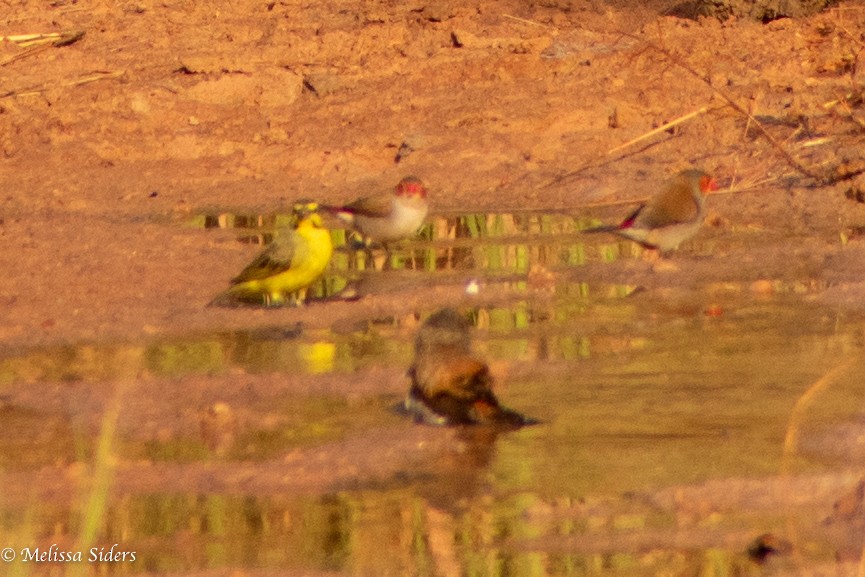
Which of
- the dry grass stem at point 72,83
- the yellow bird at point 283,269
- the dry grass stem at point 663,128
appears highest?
the dry grass stem at point 72,83

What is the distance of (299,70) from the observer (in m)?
14.0

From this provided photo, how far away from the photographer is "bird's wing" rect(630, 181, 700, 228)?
923cm

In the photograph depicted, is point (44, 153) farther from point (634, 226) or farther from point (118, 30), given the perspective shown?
point (634, 226)

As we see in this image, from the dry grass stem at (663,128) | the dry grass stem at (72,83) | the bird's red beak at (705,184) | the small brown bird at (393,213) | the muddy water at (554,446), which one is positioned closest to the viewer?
the muddy water at (554,446)

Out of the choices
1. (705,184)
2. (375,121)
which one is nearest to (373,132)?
(375,121)

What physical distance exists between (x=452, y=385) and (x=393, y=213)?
3907 millimetres

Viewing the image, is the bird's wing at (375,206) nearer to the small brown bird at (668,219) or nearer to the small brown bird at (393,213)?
the small brown bird at (393,213)

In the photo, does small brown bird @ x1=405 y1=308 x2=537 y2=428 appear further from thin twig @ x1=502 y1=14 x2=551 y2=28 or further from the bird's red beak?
thin twig @ x1=502 y1=14 x2=551 y2=28

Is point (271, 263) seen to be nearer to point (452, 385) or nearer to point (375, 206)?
point (375, 206)

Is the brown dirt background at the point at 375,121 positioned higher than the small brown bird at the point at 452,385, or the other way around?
the brown dirt background at the point at 375,121

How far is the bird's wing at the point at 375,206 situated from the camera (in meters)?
10.0

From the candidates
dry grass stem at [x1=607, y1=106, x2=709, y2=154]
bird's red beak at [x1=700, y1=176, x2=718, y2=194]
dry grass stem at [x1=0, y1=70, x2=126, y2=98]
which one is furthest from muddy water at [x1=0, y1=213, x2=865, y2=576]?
dry grass stem at [x1=0, y1=70, x2=126, y2=98]

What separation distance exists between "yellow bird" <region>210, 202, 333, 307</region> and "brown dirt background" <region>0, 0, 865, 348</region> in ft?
0.78

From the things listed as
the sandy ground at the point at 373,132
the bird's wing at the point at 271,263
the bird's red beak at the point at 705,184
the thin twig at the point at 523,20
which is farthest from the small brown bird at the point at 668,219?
the thin twig at the point at 523,20
